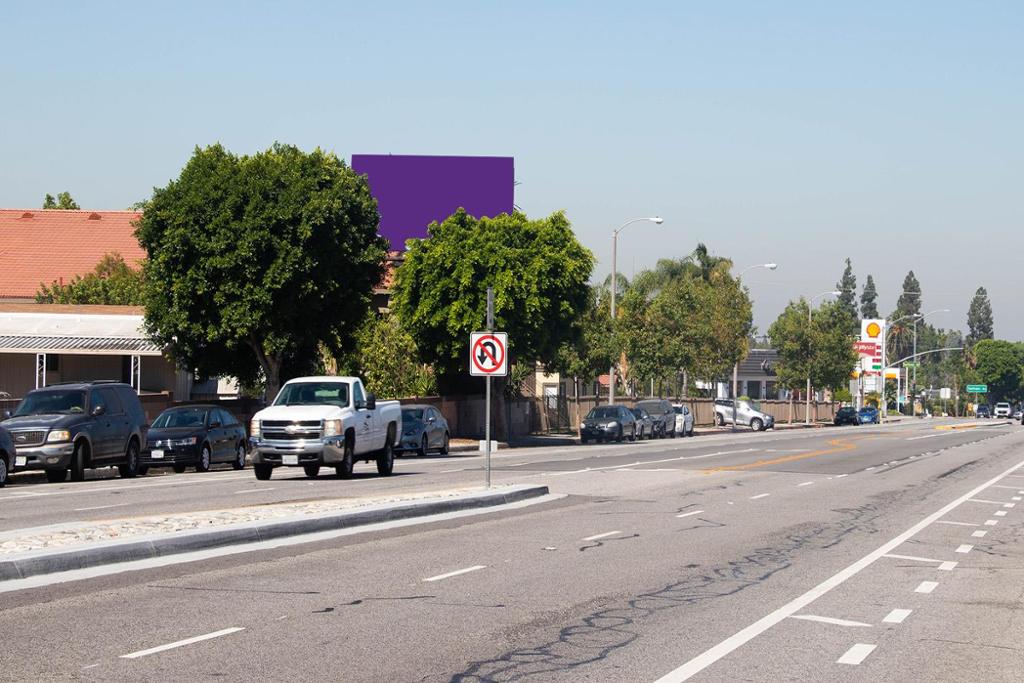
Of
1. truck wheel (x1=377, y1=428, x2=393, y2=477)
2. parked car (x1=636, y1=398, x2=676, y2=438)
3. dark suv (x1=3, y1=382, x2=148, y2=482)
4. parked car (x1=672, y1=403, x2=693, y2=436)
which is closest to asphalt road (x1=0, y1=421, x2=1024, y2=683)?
dark suv (x1=3, y1=382, x2=148, y2=482)

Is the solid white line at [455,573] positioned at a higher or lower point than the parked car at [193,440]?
lower

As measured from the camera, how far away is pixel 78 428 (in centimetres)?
2769

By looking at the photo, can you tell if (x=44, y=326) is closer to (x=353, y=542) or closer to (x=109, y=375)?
(x=109, y=375)

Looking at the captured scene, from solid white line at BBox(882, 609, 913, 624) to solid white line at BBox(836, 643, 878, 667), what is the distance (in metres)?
1.20

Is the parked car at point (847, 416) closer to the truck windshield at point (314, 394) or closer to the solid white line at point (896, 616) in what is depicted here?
the truck windshield at point (314, 394)

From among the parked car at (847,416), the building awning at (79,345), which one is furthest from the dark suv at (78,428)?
the parked car at (847,416)

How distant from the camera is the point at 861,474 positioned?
3231cm

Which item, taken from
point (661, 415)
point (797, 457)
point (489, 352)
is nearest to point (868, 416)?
point (661, 415)

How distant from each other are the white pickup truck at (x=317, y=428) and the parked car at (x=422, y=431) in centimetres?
1120

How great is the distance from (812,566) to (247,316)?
95.3 ft

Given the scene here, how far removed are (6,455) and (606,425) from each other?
105 ft

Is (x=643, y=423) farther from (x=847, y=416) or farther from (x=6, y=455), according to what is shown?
(x=847, y=416)

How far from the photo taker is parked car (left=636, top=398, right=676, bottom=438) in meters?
63.5

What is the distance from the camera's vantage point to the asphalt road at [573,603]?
890 cm
